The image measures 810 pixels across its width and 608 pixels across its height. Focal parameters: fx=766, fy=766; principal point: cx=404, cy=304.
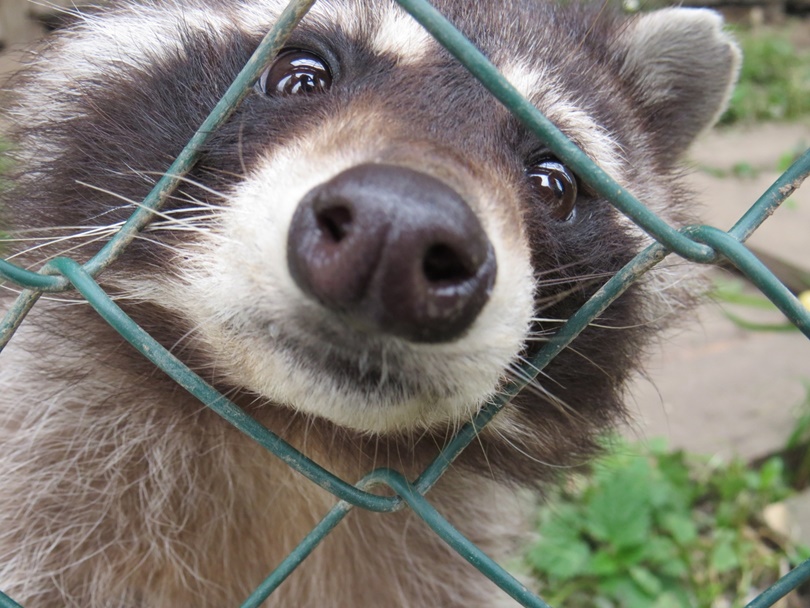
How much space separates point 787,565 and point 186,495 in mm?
2216

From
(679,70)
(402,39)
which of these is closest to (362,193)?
(402,39)

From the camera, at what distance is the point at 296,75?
62.4 inches

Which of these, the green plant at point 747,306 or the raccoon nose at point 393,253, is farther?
the green plant at point 747,306

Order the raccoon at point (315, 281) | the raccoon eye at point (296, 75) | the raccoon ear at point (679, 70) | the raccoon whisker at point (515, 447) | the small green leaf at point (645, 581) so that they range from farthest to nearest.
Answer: the small green leaf at point (645, 581), the raccoon ear at point (679, 70), the raccoon whisker at point (515, 447), the raccoon eye at point (296, 75), the raccoon at point (315, 281)

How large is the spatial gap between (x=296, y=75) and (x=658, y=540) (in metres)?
2.15

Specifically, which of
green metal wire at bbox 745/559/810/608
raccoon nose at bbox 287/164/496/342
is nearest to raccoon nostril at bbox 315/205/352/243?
raccoon nose at bbox 287/164/496/342

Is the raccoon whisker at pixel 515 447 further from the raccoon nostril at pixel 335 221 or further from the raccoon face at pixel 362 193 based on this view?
the raccoon nostril at pixel 335 221

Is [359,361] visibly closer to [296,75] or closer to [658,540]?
[296,75]

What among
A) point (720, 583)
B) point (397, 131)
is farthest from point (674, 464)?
point (397, 131)

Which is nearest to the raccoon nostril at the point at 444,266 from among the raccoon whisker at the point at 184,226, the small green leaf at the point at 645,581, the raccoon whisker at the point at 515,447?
the raccoon whisker at the point at 184,226

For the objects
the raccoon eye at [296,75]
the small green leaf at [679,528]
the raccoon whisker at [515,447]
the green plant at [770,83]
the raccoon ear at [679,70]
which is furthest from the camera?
the green plant at [770,83]

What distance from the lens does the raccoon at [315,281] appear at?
116cm

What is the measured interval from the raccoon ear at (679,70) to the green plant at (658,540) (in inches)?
43.3

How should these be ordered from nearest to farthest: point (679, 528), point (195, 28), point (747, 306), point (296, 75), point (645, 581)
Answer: point (296, 75), point (195, 28), point (645, 581), point (679, 528), point (747, 306)
